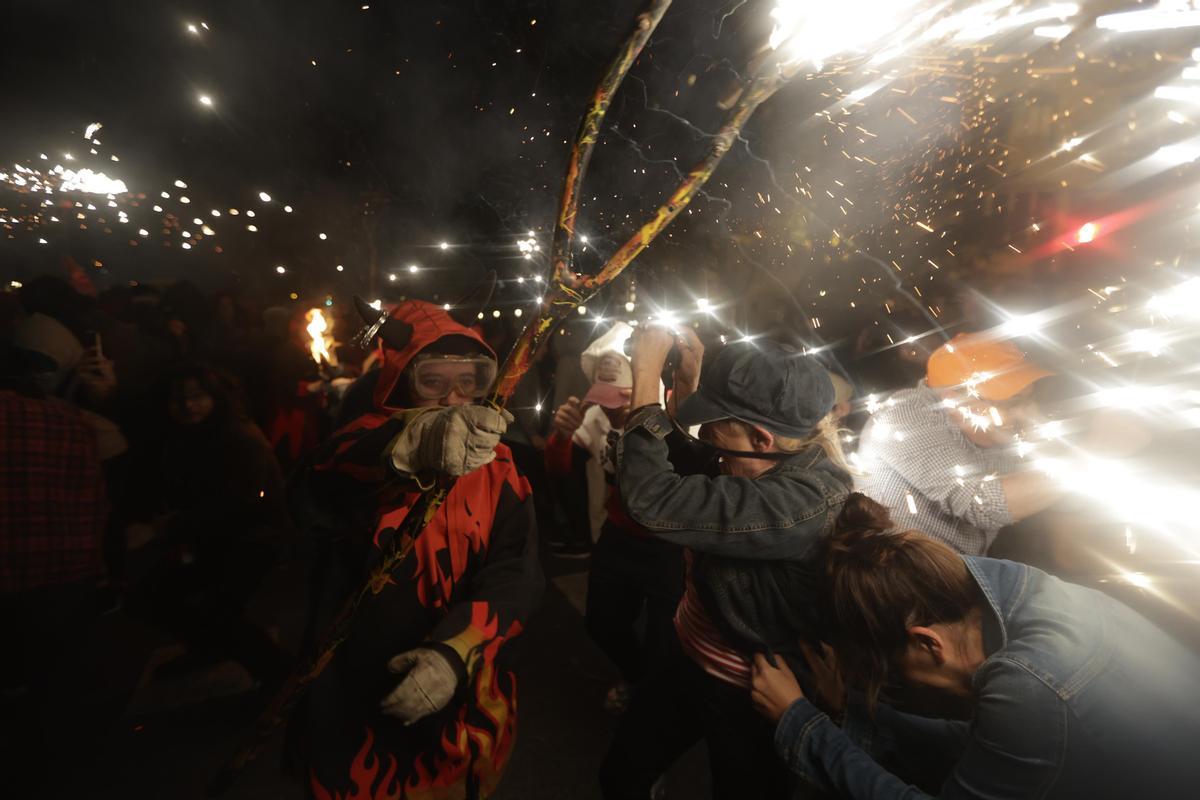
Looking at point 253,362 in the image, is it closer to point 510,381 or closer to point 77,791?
point 77,791

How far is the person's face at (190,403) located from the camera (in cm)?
364

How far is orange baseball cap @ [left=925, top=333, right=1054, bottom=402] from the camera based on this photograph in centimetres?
252

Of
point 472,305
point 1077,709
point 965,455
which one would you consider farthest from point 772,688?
point 472,305

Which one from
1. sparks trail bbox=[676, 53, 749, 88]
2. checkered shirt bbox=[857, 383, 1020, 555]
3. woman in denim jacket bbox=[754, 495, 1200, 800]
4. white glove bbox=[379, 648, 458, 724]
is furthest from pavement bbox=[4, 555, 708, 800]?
sparks trail bbox=[676, 53, 749, 88]

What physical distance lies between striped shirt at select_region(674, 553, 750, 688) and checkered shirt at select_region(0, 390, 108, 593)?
139 inches

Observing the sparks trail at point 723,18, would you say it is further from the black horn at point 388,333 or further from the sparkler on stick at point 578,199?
the black horn at point 388,333

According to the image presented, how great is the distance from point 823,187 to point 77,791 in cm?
666

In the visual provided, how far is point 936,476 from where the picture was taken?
2.50m

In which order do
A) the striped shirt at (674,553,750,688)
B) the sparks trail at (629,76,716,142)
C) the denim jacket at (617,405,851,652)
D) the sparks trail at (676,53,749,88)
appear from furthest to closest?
the sparks trail at (629,76,716,142) → the sparks trail at (676,53,749,88) → the striped shirt at (674,553,750,688) → the denim jacket at (617,405,851,652)

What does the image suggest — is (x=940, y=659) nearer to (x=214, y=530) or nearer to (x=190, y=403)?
(x=214, y=530)

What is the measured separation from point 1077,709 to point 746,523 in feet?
3.04

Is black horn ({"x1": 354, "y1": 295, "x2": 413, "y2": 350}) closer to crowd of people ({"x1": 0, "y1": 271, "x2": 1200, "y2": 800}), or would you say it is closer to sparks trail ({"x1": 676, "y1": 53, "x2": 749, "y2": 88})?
crowd of people ({"x1": 0, "y1": 271, "x2": 1200, "y2": 800})

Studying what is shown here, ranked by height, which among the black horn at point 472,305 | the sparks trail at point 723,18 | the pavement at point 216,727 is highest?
the sparks trail at point 723,18

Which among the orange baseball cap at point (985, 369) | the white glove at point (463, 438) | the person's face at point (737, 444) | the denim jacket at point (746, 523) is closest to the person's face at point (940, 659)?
the denim jacket at point (746, 523)
